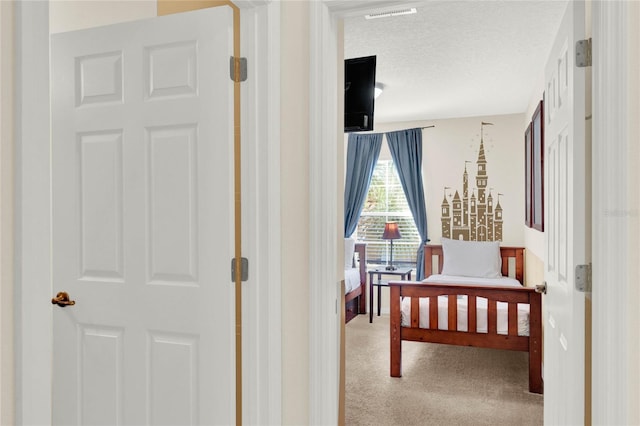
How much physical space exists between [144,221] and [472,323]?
113 inches

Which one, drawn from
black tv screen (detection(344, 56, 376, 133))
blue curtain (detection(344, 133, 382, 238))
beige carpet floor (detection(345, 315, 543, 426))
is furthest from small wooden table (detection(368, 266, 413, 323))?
black tv screen (detection(344, 56, 376, 133))

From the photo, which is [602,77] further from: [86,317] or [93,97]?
[86,317]

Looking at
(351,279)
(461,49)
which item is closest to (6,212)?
(461,49)

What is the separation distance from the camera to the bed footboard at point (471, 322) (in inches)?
141

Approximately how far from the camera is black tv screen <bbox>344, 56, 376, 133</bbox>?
2965mm

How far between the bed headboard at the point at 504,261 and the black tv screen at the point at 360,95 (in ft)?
11.3

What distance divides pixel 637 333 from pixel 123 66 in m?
1.94

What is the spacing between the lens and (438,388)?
3564 millimetres

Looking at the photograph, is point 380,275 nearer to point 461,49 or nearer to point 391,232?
point 391,232

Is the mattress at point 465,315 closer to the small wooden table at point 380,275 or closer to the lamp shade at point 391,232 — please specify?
the small wooden table at point 380,275

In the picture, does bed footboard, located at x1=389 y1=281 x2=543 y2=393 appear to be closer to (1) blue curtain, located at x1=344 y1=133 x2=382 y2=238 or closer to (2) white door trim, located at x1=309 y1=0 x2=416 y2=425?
(2) white door trim, located at x1=309 y1=0 x2=416 y2=425

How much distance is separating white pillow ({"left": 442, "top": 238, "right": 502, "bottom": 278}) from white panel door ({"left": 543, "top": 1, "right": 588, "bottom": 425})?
11.3ft

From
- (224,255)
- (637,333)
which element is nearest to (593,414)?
(637,333)

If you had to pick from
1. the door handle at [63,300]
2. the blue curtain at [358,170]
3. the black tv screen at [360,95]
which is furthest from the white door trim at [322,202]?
the blue curtain at [358,170]
